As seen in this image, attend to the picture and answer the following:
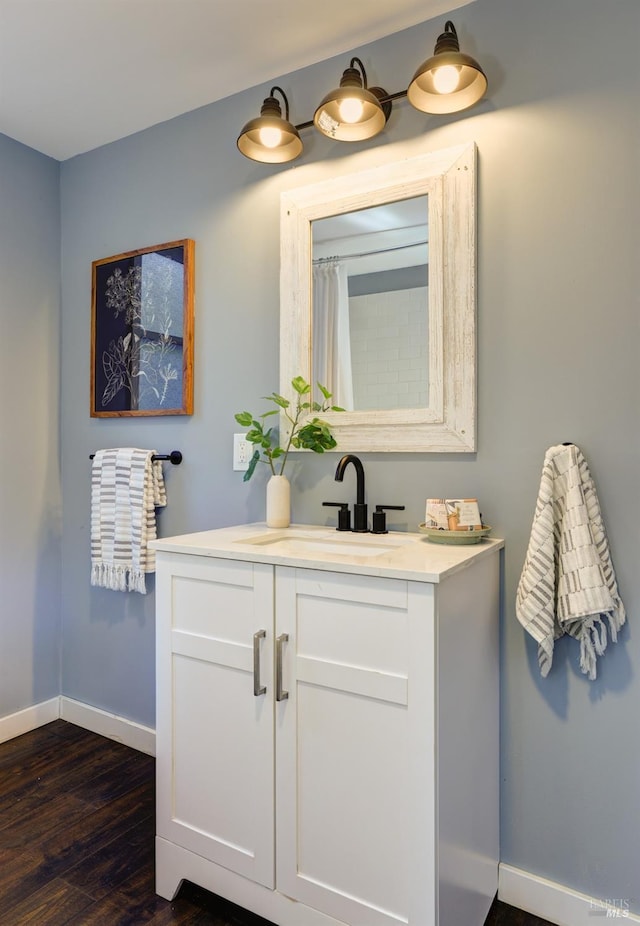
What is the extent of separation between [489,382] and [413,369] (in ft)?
0.73

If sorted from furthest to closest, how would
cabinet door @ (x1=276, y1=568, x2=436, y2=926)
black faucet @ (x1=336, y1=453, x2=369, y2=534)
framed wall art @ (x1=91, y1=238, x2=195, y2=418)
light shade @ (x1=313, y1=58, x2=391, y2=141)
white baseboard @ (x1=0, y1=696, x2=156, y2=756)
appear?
white baseboard @ (x1=0, y1=696, x2=156, y2=756)
framed wall art @ (x1=91, y1=238, x2=195, y2=418)
black faucet @ (x1=336, y1=453, x2=369, y2=534)
light shade @ (x1=313, y1=58, x2=391, y2=141)
cabinet door @ (x1=276, y1=568, x2=436, y2=926)

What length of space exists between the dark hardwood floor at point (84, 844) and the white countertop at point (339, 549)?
3.01ft

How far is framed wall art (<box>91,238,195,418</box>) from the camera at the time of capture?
84.4 inches

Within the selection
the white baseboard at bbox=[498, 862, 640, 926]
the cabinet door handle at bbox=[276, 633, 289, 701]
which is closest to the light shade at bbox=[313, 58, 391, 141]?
the cabinet door handle at bbox=[276, 633, 289, 701]

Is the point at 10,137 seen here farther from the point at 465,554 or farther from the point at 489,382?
the point at 465,554

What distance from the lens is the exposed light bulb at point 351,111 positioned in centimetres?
161

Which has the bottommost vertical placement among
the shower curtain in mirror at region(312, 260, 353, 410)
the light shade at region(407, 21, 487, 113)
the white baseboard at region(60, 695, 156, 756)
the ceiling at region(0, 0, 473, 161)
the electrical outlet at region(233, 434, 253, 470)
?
the white baseboard at region(60, 695, 156, 756)

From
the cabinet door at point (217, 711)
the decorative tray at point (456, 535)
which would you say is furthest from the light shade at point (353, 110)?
the cabinet door at point (217, 711)

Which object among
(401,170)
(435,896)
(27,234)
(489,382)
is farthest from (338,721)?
(27,234)

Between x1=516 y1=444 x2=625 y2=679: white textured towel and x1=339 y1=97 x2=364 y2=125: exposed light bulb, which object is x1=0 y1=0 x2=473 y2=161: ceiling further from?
x1=516 y1=444 x2=625 y2=679: white textured towel

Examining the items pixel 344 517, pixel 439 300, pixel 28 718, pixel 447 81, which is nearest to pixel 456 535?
pixel 344 517

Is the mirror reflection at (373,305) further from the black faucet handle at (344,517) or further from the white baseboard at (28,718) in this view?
the white baseboard at (28,718)

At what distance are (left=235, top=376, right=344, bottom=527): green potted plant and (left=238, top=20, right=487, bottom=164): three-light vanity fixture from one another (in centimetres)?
73

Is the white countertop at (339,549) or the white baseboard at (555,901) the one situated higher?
the white countertop at (339,549)
